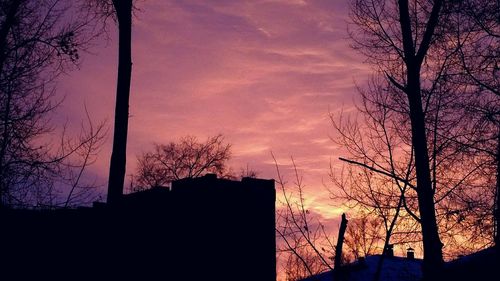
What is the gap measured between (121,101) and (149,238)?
119 inches

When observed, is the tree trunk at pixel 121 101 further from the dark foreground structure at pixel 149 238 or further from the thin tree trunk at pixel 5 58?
the thin tree trunk at pixel 5 58

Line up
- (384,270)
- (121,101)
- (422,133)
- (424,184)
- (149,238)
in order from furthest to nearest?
(384,270) < (422,133) < (424,184) < (121,101) < (149,238)

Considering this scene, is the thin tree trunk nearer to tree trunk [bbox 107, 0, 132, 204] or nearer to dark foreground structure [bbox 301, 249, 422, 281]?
tree trunk [bbox 107, 0, 132, 204]

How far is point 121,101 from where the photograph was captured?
37.1 feet

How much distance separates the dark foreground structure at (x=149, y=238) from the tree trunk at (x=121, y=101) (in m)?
0.50

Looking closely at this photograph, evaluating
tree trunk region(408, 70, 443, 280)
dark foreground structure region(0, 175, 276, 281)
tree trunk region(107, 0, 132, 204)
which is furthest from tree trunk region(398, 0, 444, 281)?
tree trunk region(107, 0, 132, 204)

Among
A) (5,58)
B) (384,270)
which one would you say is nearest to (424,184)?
(5,58)

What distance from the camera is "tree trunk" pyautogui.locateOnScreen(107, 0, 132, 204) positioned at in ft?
35.3

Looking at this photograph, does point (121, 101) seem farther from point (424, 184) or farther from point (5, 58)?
point (424, 184)

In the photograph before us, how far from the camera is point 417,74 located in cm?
1327

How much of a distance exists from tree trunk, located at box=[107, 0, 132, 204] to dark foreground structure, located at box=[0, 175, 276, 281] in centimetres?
50

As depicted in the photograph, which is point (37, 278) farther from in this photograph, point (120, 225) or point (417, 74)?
point (417, 74)

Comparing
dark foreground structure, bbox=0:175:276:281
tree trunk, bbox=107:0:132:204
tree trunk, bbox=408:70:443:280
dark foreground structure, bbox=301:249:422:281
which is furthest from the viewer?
dark foreground structure, bbox=301:249:422:281

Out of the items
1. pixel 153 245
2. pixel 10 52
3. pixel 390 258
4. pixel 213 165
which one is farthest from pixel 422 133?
pixel 213 165
